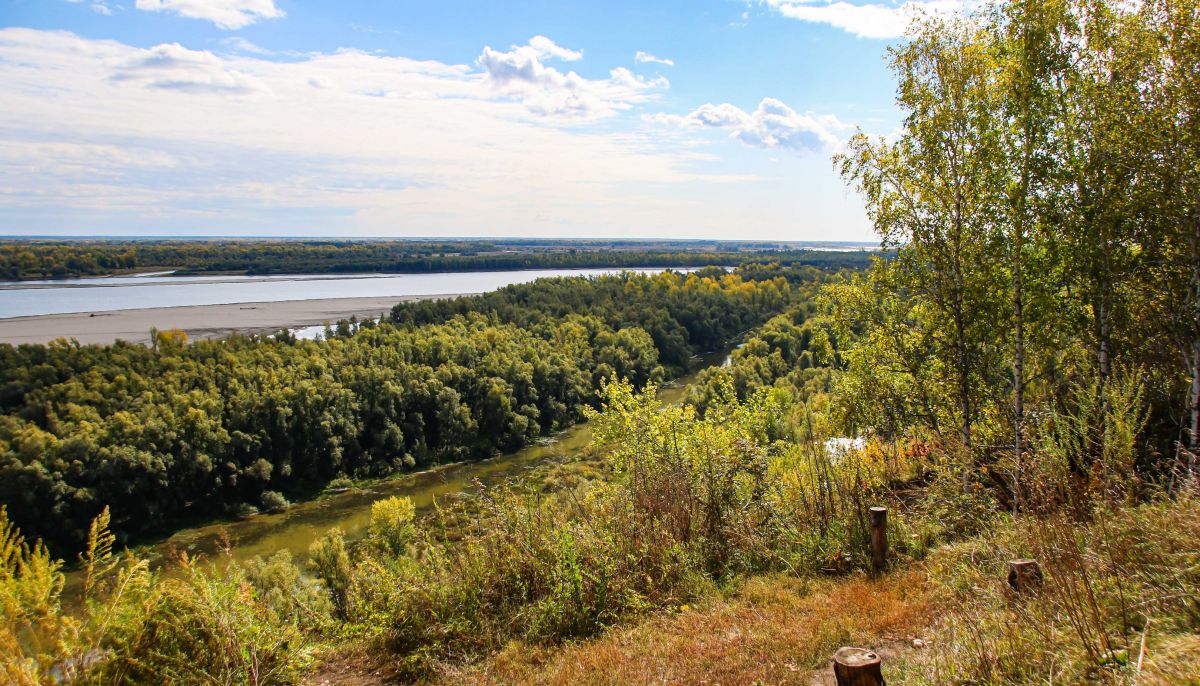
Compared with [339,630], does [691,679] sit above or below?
above

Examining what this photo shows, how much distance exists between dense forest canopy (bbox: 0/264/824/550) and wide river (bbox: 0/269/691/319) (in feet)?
127

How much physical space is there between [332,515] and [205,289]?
90101mm

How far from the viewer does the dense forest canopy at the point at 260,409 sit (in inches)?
1268

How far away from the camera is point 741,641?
5340 millimetres

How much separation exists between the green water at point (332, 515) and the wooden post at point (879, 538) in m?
20.5

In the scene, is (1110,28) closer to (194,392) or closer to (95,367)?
(194,392)

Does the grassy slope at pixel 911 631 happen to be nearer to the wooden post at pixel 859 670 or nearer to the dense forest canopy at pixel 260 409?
the wooden post at pixel 859 670

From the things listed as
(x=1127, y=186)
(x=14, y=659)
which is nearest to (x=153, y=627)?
(x=14, y=659)

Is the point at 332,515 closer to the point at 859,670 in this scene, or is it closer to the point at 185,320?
the point at 859,670

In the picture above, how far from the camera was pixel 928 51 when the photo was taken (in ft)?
33.0

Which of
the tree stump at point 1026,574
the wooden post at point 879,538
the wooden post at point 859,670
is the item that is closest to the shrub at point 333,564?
the wooden post at point 879,538

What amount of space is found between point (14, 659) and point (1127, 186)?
39.7 feet

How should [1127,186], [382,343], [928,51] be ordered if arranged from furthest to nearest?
1. [382,343]
2. [928,51]
3. [1127,186]

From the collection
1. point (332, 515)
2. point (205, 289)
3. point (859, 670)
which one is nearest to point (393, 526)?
point (332, 515)
